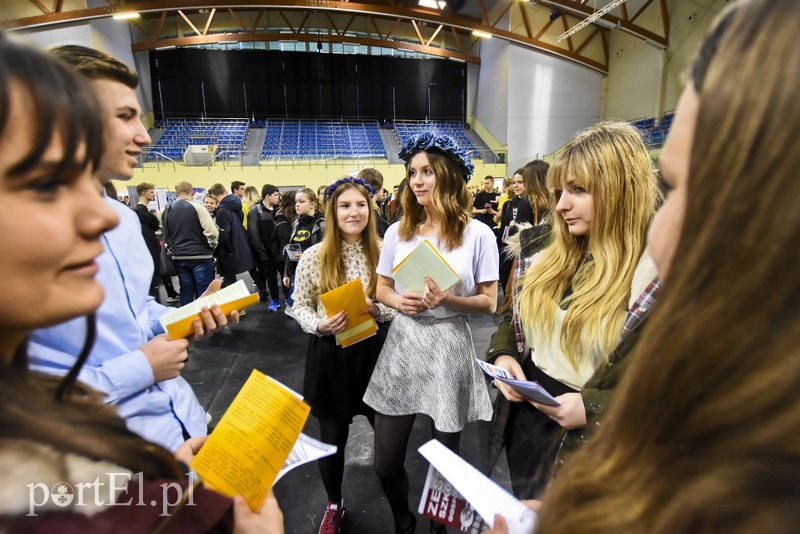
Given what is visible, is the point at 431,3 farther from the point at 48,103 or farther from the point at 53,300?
the point at 53,300

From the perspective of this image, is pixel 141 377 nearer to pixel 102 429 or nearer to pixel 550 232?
pixel 102 429

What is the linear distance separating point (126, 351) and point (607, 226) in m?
1.41

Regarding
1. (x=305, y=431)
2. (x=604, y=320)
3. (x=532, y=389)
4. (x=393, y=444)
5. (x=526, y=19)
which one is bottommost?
(x=305, y=431)

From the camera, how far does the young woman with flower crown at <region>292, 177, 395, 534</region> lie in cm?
173

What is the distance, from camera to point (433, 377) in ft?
5.02

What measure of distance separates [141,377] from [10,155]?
0.76m

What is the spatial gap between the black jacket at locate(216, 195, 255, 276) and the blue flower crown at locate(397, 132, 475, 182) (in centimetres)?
386

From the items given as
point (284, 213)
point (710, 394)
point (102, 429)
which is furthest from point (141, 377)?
point (284, 213)

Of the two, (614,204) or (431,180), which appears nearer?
(614,204)

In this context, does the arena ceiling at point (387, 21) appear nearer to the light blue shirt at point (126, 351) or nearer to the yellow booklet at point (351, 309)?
the yellow booklet at point (351, 309)

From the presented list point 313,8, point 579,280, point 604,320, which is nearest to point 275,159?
Answer: point 313,8

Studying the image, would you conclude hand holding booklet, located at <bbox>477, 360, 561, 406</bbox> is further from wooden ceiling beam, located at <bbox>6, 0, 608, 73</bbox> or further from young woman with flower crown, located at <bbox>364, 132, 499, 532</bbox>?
wooden ceiling beam, located at <bbox>6, 0, 608, 73</bbox>

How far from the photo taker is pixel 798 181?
273mm

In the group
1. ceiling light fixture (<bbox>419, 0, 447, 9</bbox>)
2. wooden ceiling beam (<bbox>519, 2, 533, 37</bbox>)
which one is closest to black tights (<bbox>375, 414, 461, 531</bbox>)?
ceiling light fixture (<bbox>419, 0, 447, 9</bbox>)
